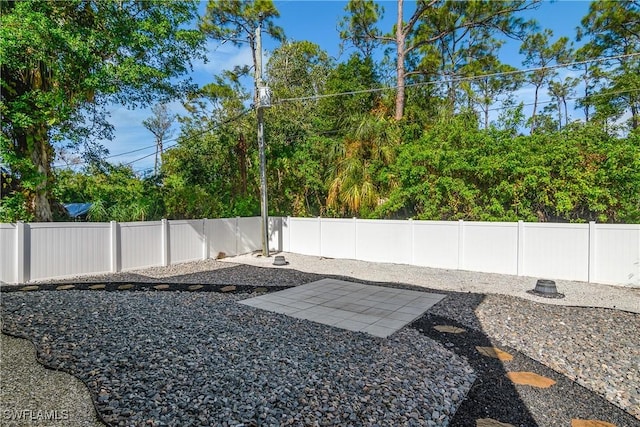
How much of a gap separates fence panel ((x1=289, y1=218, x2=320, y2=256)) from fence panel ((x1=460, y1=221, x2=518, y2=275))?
14.4 feet

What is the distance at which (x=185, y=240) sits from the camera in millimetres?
8531

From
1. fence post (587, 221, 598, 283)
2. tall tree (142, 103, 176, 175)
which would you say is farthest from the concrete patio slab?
tall tree (142, 103, 176, 175)

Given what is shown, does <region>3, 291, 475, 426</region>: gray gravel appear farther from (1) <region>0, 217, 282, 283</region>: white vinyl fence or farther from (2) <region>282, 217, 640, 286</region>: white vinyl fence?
(2) <region>282, 217, 640, 286</region>: white vinyl fence

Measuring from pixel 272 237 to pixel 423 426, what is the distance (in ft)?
31.2

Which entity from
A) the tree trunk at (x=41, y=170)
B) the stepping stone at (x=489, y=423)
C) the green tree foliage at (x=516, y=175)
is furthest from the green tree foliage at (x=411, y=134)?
the stepping stone at (x=489, y=423)

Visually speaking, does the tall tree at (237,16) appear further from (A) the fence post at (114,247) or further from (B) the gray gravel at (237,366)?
(B) the gray gravel at (237,366)

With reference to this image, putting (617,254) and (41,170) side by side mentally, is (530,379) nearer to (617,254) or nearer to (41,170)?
(617,254)

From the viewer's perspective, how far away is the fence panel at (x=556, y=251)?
6.49 meters

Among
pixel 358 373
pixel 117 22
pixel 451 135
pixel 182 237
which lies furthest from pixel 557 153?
pixel 117 22

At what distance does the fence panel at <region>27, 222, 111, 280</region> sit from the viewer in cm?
596

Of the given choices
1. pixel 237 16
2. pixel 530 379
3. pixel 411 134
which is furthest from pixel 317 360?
pixel 237 16

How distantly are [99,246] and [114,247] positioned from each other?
0.27 m

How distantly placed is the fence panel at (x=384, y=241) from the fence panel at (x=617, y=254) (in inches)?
148

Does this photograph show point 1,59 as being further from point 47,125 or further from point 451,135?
point 451,135
